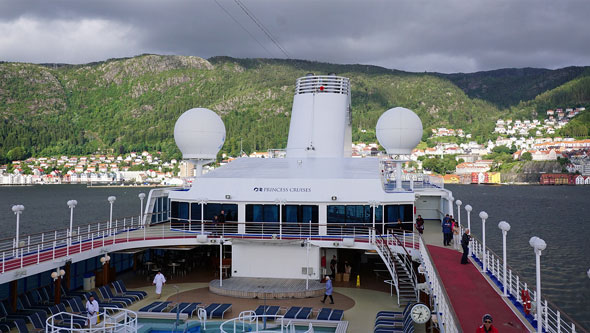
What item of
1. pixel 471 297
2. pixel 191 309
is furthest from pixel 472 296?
pixel 191 309

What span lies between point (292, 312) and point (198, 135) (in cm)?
1163

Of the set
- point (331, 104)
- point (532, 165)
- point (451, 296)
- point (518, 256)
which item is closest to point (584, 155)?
point (532, 165)

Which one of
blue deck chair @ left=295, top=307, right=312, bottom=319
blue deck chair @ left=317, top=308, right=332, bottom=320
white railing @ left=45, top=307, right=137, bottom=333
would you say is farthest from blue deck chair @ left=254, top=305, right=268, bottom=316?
white railing @ left=45, top=307, right=137, bottom=333

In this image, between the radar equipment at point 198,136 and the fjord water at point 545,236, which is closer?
the radar equipment at point 198,136

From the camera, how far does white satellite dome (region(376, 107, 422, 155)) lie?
2488 cm

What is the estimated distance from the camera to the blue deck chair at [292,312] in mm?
16234

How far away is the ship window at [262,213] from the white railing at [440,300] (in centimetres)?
658

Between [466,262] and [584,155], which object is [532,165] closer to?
[584,155]

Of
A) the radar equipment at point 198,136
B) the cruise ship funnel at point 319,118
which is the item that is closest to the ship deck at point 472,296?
the cruise ship funnel at point 319,118

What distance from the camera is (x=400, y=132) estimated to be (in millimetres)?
24859

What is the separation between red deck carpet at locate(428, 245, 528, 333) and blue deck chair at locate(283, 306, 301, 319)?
447cm

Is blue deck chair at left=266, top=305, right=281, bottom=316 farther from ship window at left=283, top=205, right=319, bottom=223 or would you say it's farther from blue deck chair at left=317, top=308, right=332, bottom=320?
ship window at left=283, top=205, right=319, bottom=223

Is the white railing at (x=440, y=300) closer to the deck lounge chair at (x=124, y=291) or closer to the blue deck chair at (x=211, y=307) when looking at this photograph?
the blue deck chair at (x=211, y=307)

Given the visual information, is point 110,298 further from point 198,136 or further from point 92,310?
point 198,136
